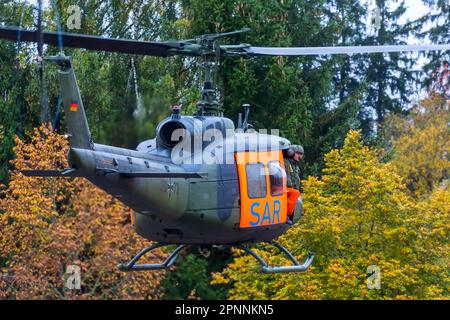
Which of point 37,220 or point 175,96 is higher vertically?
point 175,96

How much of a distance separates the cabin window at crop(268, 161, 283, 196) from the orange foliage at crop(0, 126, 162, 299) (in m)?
11.3

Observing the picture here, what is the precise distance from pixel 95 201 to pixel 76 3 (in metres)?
5.37

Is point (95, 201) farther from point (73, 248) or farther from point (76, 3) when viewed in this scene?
point (76, 3)

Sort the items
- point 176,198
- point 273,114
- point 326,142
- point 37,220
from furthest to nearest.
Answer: point 326,142 < point 273,114 < point 37,220 < point 176,198

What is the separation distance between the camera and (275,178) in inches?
526

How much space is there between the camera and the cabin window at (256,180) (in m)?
13.0

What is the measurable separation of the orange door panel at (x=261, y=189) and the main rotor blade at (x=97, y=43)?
5.31 ft

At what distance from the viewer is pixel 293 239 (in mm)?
24750

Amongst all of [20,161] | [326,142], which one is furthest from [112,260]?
[326,142]

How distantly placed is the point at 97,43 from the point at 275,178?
2793mm

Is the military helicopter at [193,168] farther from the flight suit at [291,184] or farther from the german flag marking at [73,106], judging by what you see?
the flight suit at [291,184]

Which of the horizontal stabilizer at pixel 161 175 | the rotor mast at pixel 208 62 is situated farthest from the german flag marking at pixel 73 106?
the rotor mast at pixel 208 62

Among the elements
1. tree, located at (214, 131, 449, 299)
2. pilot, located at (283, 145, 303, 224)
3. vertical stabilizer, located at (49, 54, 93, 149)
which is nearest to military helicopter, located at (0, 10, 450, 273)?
vertical stabilizer, located at (49, 54, 93, 149)

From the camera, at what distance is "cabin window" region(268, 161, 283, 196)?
13290 millimetres
